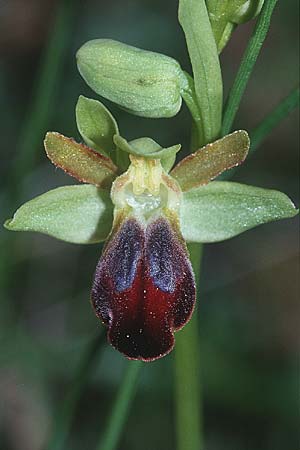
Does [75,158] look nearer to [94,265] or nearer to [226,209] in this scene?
[226,209]

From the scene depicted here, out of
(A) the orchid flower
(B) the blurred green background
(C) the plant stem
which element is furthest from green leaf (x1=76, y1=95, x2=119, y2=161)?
(B) the blurred green background

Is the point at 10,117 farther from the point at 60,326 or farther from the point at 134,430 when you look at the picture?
the point at 134,430

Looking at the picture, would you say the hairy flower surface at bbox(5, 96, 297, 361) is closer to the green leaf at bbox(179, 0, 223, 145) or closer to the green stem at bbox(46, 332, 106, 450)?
the green leaf at bbox(179, 0, 223, 145)

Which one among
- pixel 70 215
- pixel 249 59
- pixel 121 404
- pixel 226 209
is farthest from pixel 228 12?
pixel 121 404

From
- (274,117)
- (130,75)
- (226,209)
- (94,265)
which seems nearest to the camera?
(130,75)

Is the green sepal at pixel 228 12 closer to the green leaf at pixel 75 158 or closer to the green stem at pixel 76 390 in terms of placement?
the green leaf at pixel 75 158

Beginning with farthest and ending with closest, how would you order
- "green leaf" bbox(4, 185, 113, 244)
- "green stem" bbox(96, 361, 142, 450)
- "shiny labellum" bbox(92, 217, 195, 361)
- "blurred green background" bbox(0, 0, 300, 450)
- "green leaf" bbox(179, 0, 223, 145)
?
"blurred green background" bbox(0, 0, 300, 450)
"green stem" bbox(96, 361, 142, 450)
"green leaf" bbox(4, 185, 113, 244)
"shiny labellum" bbox(92, 217, 195, 361)
"green leaf" bbox(179, 0, 223, 145)
